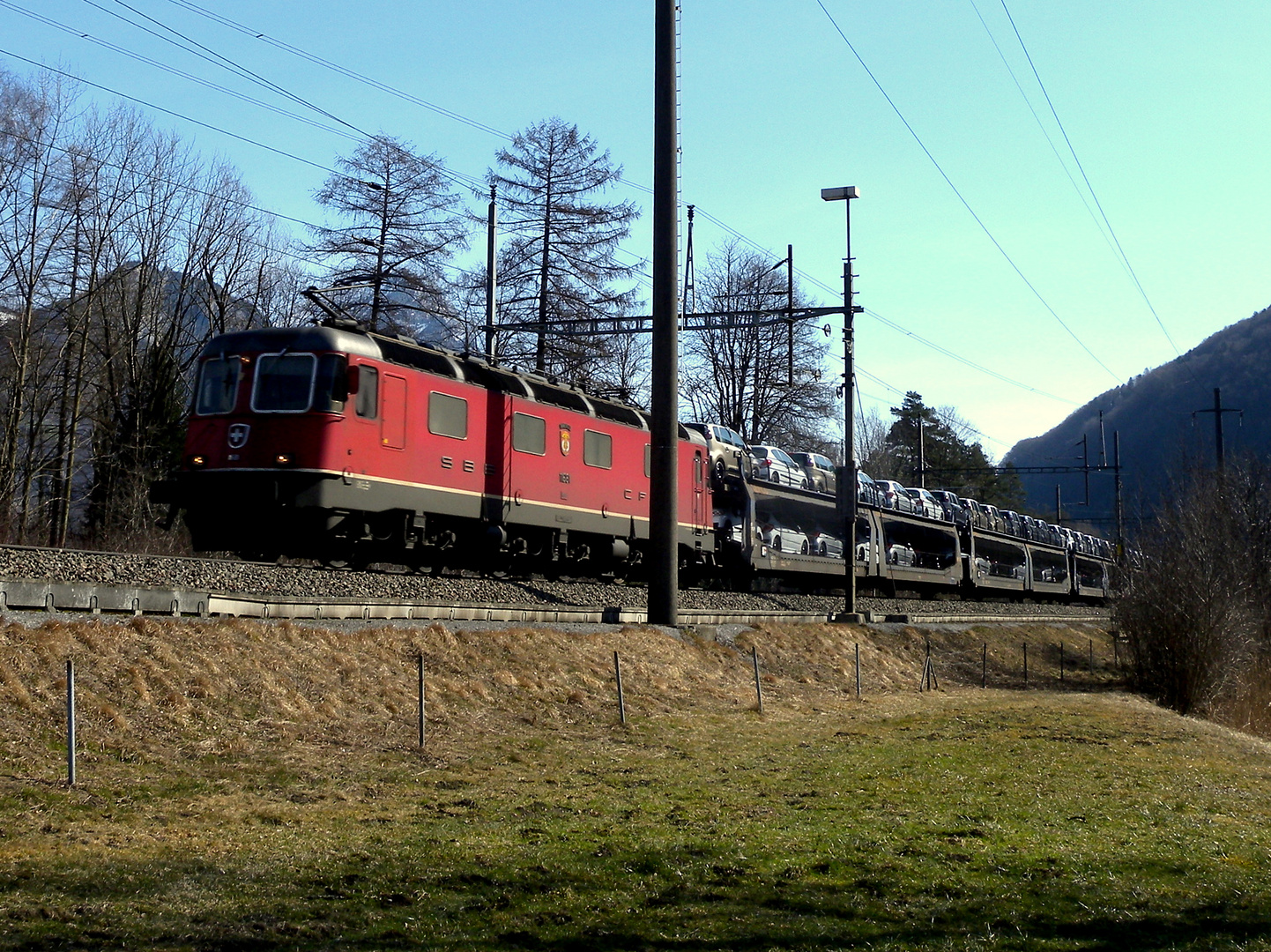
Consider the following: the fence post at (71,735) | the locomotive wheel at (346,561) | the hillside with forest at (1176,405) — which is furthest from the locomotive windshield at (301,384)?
the hillside with forest at (1176,405)

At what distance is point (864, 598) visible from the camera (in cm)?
4047

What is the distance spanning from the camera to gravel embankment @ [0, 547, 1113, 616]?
13875 mm

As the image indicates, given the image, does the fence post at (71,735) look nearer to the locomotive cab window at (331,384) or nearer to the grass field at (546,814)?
the grass field at (546,814)

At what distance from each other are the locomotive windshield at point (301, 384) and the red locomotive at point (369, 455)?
0.06 feet

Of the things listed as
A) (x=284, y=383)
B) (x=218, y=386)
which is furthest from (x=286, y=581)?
(x=218, y=386)

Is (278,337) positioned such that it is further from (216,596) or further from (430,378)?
(216,596)

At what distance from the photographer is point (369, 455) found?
18953mm

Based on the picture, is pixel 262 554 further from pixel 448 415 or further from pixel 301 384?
pixel 448 415

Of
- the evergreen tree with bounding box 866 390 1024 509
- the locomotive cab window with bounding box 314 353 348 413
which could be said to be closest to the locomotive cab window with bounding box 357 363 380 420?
the locomotive cab window with bounding box 314 353 348 413

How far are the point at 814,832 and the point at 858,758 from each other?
439 cm

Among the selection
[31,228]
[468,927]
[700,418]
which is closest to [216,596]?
[468,927]

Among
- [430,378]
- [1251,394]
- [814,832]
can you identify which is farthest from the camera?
[1251,394]

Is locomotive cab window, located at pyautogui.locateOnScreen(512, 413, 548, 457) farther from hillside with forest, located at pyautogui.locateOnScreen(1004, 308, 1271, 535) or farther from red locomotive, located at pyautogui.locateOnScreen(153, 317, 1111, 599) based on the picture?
hillside with forest, located at pyautogui.locateOnScreen(1004, 308, 1271, 535)

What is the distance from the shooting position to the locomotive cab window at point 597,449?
2505 cm
